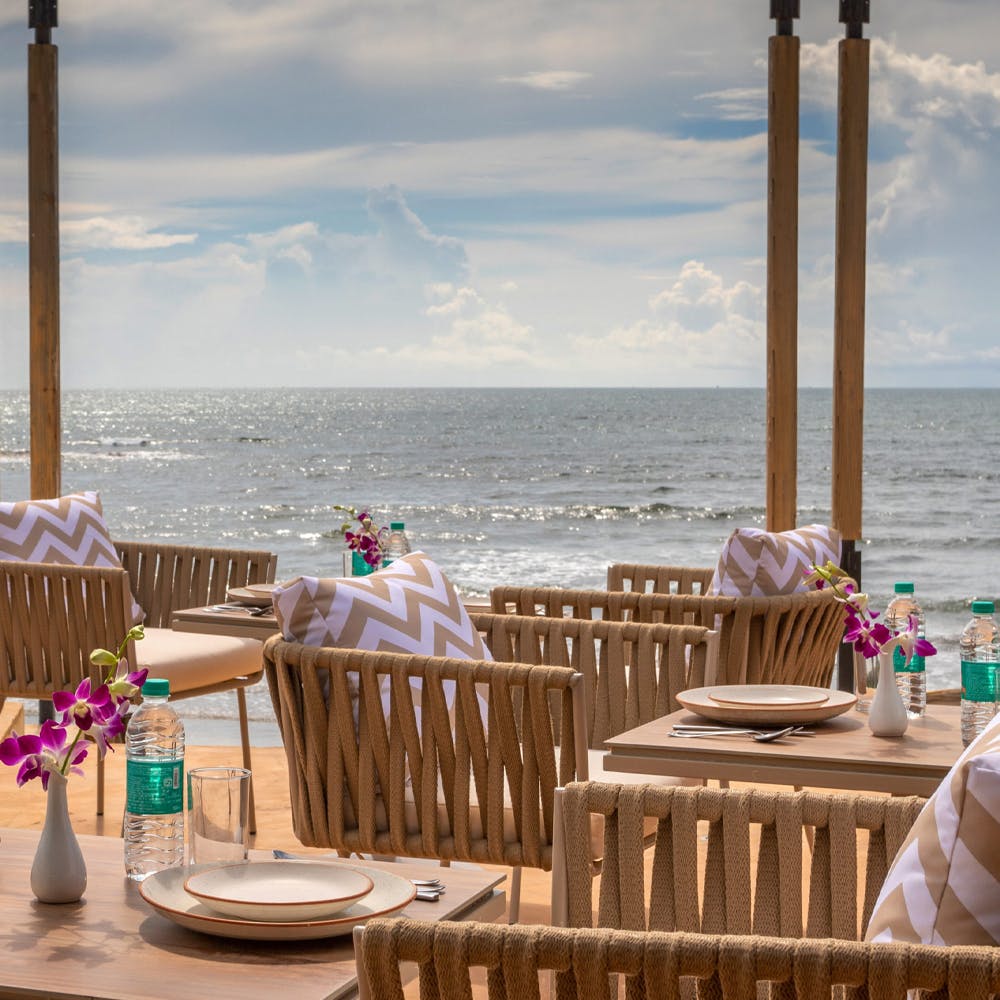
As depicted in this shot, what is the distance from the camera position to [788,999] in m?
1.00

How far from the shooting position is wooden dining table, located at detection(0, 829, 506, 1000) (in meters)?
1.28

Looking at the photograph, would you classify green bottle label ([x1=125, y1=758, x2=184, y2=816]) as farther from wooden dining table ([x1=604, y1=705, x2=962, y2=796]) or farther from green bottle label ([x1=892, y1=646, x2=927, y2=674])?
green bottle label ([x1=892, y1=646, x2=927, y2=674])

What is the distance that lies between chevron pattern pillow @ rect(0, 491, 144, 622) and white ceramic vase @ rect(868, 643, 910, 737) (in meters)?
2.38

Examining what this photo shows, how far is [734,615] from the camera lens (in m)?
3.15

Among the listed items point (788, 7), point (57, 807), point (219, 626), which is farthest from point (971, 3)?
point (57, 807)

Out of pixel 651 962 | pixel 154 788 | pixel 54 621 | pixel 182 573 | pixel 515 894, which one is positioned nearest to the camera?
pixel 651 962

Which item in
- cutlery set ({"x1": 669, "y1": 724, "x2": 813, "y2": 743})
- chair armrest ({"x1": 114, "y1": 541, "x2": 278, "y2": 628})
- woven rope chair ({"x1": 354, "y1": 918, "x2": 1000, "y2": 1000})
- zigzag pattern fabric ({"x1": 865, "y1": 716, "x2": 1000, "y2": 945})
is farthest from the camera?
chair armrest ({"x1": 114, "y1": 541, "x2": 278, "y2": 628})

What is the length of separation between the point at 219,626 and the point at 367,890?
2121 mm

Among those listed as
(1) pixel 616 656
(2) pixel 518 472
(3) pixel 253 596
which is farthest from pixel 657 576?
(2) pixel 518 472

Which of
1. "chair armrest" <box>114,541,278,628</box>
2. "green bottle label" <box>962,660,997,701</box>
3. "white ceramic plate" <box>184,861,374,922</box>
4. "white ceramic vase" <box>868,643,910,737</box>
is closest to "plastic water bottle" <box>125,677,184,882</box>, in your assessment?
"white ceramic plate" <box>184,861,374,922</box>

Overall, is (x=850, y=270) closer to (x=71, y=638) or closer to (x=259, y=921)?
(x=71, y=638)

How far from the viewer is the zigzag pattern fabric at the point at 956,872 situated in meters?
1.16

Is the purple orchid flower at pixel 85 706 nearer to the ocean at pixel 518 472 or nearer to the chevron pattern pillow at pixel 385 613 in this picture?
the chevron pattern pillow at pixel 385 613

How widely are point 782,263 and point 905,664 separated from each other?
2.39m
